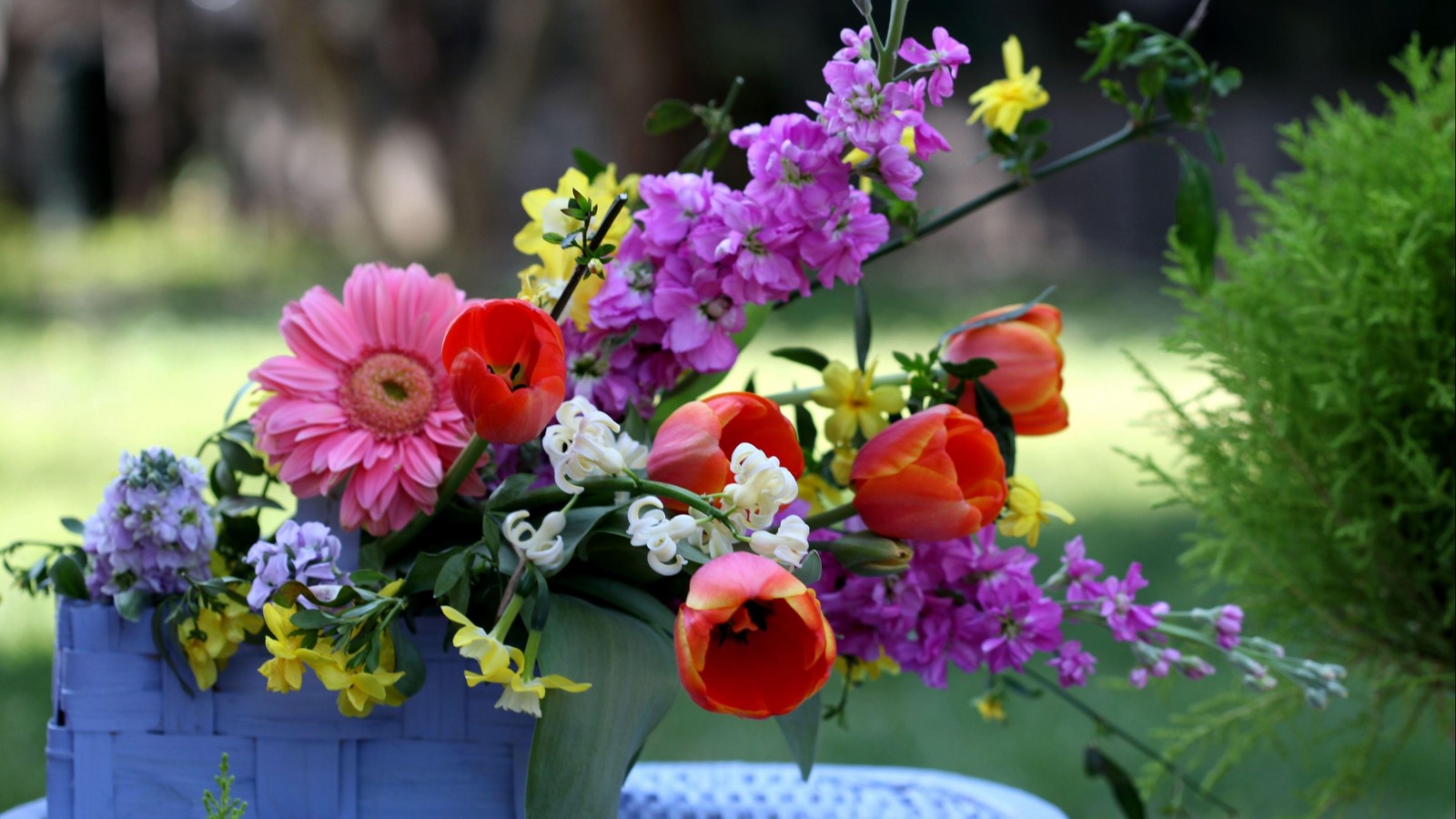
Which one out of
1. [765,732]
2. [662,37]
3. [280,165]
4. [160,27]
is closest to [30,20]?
[160,27]

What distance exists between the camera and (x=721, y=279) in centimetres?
53

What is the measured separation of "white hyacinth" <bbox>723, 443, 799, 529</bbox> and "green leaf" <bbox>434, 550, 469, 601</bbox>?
97 millimetres

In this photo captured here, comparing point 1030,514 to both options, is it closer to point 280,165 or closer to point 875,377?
point 875,377

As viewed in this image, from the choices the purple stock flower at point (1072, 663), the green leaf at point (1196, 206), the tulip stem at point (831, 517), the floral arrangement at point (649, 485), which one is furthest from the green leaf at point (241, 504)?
the green leaf at point (1196, 206)

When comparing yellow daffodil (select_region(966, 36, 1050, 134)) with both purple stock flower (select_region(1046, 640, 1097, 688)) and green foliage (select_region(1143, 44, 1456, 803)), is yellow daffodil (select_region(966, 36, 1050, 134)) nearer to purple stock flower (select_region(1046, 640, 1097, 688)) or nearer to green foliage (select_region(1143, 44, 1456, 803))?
green foliage (select_region(1143, 44, 1456, 803))

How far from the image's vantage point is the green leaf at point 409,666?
49 cm

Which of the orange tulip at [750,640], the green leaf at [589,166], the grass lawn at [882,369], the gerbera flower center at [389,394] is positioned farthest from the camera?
the grass lawn at [882,369]

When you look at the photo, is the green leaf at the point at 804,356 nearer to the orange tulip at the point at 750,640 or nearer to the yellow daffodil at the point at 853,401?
the yellow daffodil at the point at 853,401

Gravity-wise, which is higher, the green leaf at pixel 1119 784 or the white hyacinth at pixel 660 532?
the white hyacinth at pixel 660 532

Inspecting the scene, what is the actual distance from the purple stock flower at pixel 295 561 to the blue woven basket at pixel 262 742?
5 centimetres

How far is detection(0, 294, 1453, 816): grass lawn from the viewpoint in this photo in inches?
68.0

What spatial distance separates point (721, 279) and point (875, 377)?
0.34ft

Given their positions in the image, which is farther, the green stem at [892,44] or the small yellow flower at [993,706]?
the small yellow flower at [993,706]

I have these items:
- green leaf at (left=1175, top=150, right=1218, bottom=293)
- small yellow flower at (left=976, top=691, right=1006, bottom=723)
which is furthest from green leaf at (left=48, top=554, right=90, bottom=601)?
green leaf at (left=1175, top=150, right=1218, bottom=293)
